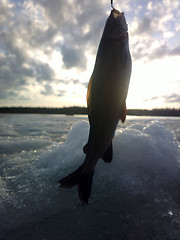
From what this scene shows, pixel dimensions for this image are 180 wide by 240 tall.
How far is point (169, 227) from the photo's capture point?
6.44 ft

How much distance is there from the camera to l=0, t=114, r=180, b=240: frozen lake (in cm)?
193

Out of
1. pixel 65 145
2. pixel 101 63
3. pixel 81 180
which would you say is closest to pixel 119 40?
pixel 101 63

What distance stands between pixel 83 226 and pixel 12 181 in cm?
176

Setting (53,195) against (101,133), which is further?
(53,195)

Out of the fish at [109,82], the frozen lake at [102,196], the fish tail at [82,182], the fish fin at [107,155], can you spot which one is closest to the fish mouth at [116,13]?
the fish at [109,82]

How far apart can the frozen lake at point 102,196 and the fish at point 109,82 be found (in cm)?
60

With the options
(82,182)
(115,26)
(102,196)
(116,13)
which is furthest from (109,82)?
(102,196)

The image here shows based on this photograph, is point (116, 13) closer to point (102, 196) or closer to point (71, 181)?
point (71, 181)

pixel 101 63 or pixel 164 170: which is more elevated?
pixel 101 63

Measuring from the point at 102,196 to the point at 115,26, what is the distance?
2.30m

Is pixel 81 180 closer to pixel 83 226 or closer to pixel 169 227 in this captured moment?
pixel 83 226

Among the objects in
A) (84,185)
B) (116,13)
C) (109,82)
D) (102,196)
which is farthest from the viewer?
(102,196)

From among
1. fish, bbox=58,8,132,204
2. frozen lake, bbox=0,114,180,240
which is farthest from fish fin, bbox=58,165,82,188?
frozen lake, bbox=0,114,180,240

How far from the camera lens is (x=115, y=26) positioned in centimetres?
162
